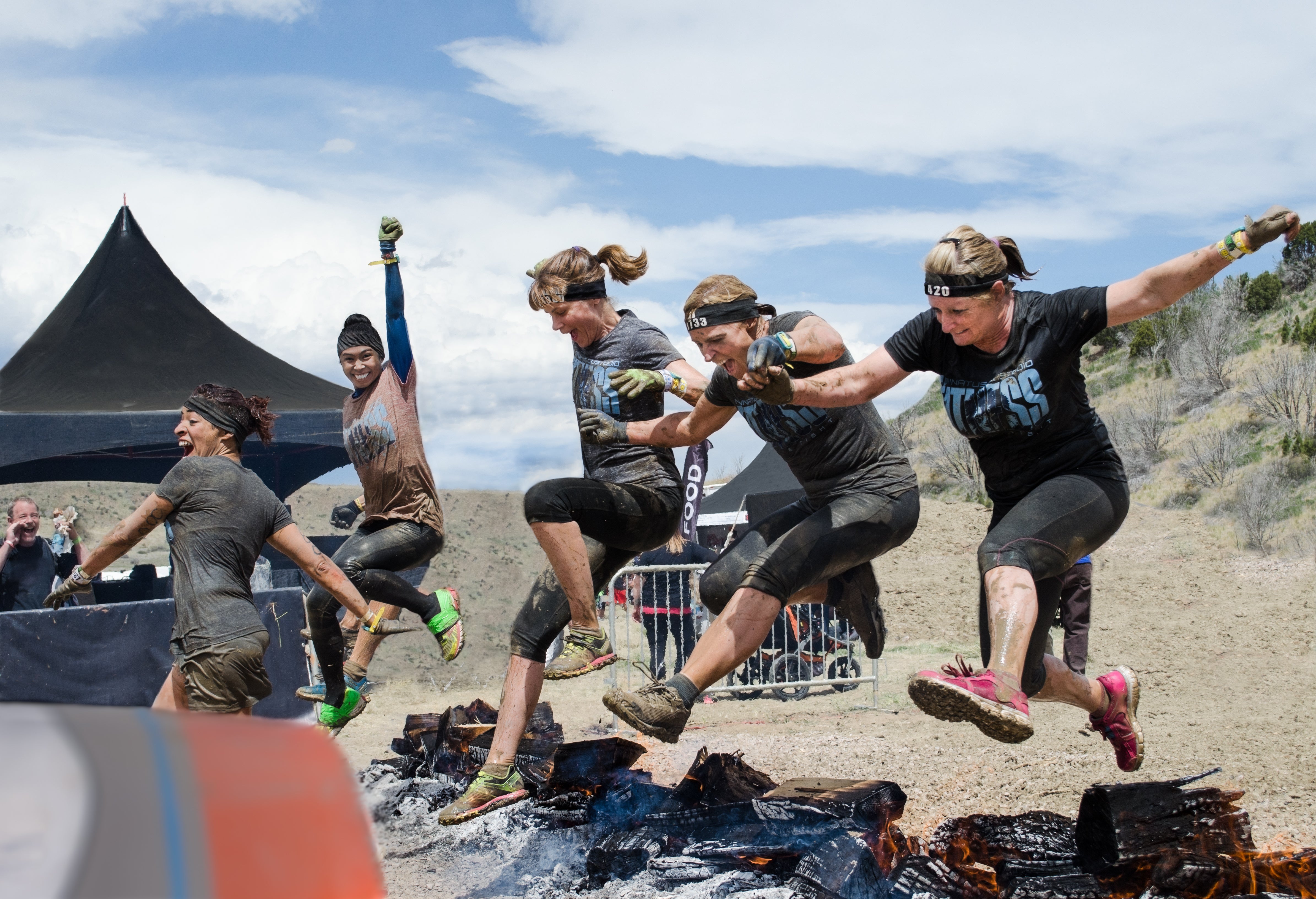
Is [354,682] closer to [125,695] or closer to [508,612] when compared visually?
[125,695]

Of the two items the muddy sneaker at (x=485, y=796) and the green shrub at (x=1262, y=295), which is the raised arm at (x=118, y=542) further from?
the green shrub at (x=1262, y=295)

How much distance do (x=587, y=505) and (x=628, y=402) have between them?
51 centimetres

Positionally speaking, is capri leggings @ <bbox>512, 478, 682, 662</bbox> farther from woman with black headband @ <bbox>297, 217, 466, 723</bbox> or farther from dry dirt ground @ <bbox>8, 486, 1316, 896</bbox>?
dry dirt ground @ <bbox>8, 486, 1316, 896</bbox>

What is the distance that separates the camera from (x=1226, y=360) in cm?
2561

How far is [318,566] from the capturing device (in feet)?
15.6

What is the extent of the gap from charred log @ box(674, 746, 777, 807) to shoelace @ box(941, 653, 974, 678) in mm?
1926

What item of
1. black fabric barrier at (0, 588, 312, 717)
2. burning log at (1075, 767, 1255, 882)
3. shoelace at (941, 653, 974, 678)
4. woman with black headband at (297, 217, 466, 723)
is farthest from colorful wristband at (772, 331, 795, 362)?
black fabric barrier at (0, 588, 312, 717)

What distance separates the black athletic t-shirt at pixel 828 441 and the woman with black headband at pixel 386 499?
2105 millimetres

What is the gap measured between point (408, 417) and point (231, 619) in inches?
61.5

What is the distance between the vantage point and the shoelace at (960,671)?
320 centimetres

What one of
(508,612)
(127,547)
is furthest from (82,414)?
(127,547)

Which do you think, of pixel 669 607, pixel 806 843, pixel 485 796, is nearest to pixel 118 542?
pixel 485 796

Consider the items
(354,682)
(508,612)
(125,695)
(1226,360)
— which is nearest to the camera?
(354,682)

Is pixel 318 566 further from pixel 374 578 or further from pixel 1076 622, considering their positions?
pixel 1076 622
